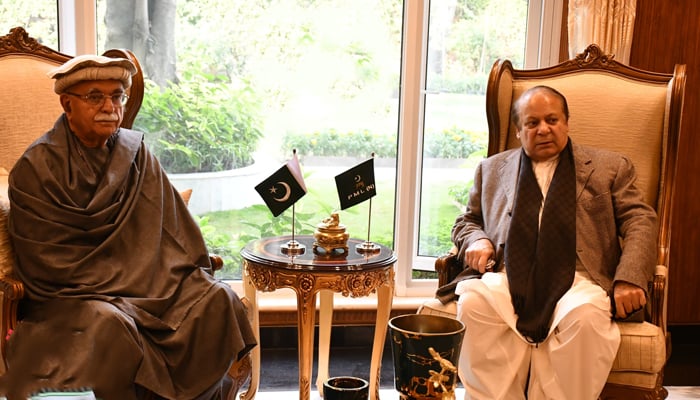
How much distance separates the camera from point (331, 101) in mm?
4199

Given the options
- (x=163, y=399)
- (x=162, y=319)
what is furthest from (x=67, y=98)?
(x=163, y=399)

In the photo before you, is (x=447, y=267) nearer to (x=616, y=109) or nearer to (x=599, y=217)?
(x=599, y=217)

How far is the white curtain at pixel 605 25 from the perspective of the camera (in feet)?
12.3

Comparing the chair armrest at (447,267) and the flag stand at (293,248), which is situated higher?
the flag stand at (293,248)

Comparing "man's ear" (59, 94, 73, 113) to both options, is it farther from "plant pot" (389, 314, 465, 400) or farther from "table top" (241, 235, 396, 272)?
"plant pot" (389, 314, 465, 400)

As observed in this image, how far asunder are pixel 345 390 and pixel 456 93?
293 cm

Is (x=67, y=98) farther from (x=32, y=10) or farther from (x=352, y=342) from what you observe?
(x=352, y=342)

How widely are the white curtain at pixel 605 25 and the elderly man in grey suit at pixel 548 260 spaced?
873mm

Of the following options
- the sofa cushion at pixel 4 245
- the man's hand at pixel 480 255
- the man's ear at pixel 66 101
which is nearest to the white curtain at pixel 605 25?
the man's hand at pixel 480 255

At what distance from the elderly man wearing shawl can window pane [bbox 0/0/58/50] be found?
132 centimetres

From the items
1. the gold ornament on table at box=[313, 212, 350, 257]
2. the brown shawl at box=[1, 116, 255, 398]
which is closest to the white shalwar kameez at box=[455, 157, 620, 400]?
the gold ornament on table at box=[313, 212, 350, 257]

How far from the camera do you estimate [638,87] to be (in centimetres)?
331

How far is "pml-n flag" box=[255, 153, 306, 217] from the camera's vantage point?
302cm

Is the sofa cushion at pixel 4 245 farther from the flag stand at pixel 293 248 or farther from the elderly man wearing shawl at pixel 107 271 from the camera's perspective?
the flag stand at pixel 293 248
